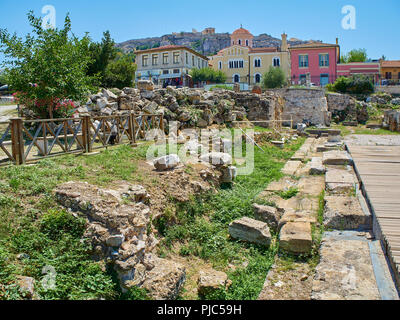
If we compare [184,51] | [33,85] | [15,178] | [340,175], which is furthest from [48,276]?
[184,51]

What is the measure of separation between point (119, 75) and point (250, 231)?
1475 cm

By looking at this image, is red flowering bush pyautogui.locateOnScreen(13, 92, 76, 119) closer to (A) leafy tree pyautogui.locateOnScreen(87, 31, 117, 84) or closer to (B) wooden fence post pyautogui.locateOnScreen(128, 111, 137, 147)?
(B) wooden fence post pyautogui.locateOnScreen(128, 111, 137, 147)

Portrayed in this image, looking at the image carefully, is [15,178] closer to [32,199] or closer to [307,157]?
[32,199]

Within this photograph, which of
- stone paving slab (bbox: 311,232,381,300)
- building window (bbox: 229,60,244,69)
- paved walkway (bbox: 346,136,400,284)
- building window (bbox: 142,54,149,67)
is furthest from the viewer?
building window (bbox: 229,60,244,69)

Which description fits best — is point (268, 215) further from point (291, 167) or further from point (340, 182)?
point (291, 167)

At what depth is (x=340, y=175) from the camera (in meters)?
8.77

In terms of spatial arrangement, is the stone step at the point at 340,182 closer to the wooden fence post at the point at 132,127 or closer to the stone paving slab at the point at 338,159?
the stone paving slab at the point at 338,159

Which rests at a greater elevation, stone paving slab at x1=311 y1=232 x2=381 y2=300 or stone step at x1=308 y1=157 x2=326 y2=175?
stone step at x1=308 y1=157 x2=326 y2=175

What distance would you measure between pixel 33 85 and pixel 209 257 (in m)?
8.97

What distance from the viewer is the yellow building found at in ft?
149

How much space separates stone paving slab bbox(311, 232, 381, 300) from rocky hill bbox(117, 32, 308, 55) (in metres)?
121

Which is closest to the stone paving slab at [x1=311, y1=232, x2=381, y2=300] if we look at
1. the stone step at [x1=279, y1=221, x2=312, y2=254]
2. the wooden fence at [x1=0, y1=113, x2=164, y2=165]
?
the stone step at [x1=279, y1=221, x2=312, y2=254]

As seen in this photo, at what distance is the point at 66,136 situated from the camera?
8.34m

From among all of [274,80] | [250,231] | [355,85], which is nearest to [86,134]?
[250,231]
